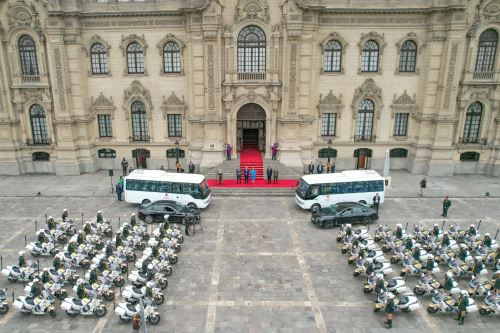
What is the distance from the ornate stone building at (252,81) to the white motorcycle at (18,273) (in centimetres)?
2037

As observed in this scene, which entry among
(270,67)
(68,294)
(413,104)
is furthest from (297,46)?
(68,294)

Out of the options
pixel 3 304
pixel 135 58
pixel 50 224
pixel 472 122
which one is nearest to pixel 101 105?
pixel 135 58

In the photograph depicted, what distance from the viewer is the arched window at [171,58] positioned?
1528 inches

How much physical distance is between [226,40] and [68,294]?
26.9 m

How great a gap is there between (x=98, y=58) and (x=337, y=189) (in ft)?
91.4

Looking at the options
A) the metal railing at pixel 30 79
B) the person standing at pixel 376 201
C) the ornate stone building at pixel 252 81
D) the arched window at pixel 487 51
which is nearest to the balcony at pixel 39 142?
the ornate stone building at pixel 252 81

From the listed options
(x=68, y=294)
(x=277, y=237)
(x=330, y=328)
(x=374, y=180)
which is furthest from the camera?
(x=374, y=180)

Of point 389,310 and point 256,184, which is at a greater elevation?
point 256,184

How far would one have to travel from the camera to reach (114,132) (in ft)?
135

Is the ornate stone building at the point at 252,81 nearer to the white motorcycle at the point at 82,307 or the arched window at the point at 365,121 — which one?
the arched window at the point at 365,121

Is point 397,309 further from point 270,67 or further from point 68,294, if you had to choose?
point 270,67

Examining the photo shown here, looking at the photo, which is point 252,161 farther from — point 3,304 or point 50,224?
point 3,304

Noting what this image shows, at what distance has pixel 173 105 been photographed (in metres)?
39.9

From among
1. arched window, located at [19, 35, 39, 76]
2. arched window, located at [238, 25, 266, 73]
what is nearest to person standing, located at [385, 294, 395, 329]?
arched window, located at [238, 25, 266, 73]
